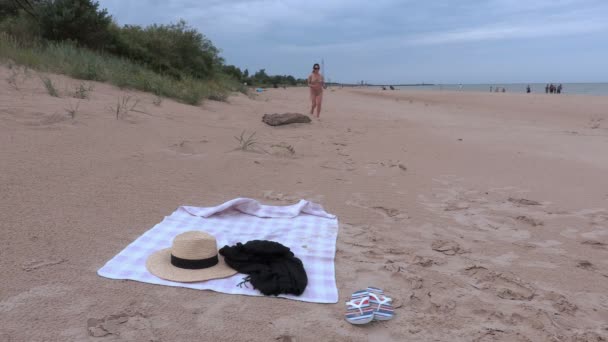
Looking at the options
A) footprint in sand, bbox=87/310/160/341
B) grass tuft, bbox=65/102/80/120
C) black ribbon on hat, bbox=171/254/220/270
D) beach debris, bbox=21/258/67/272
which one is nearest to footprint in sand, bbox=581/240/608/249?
black ribbon on hat, bbox=171/254/220/270

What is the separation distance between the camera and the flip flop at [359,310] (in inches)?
85.6

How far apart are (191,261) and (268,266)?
1.39 ft

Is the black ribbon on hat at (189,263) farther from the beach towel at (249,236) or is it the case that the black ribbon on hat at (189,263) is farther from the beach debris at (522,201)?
the beach debris at (522,201)

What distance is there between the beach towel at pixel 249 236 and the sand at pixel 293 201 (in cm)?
8

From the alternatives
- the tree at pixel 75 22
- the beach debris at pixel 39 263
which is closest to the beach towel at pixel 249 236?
the beach debris at pixel 39 263

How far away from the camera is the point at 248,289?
2.44 metres

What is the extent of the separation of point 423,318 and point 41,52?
10595mm

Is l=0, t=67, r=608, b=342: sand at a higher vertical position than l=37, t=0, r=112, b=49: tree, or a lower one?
lower

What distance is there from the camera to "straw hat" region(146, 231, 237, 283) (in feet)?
8.21

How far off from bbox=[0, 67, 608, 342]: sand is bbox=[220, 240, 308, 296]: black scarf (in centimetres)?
9

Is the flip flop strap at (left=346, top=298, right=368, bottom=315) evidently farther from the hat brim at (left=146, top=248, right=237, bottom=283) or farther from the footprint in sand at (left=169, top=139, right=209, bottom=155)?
the footprint in sand at (left=169, top=139, right=209, bottom=155)

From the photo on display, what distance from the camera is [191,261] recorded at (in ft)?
8.39

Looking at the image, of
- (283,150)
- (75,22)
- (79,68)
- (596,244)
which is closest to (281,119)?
(283,150)

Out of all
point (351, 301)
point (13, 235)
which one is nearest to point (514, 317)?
point (351, 301)
